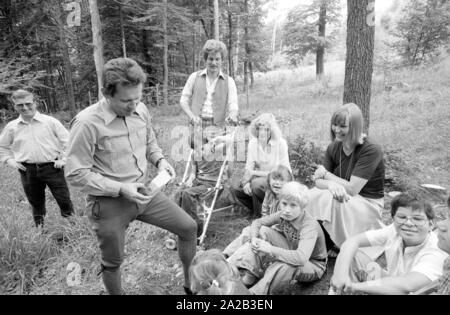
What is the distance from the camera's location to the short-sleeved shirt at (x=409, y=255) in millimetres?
1788

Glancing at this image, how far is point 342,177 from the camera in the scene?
298cm

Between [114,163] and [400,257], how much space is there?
204cm

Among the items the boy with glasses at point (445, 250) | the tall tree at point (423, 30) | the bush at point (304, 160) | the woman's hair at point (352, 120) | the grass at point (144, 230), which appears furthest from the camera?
the tall tree at point (423, 30)

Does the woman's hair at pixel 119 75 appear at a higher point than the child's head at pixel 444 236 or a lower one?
higher

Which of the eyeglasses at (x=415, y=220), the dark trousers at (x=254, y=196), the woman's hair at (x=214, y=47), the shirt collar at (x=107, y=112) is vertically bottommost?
the dark trousers at (x=254, y=196)

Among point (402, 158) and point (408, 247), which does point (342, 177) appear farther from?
point (402, 158)

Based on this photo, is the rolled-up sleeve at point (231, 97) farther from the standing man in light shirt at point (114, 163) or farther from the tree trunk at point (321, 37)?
the tree trunk at point (321, 37)

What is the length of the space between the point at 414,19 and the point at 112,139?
15498 mm

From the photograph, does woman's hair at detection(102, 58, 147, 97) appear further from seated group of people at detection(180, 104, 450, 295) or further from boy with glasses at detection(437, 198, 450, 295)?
boy with glasses at detection(437, 198, 450, 295)

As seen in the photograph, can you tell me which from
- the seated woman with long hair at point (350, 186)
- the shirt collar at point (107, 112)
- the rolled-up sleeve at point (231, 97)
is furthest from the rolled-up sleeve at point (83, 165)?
the rolled-up sleeve at point (231, 97)

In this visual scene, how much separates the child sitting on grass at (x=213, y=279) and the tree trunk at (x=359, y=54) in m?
3.57

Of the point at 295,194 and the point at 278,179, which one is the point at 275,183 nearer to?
the point at 278,179

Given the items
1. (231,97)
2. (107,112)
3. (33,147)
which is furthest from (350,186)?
(33,147)
